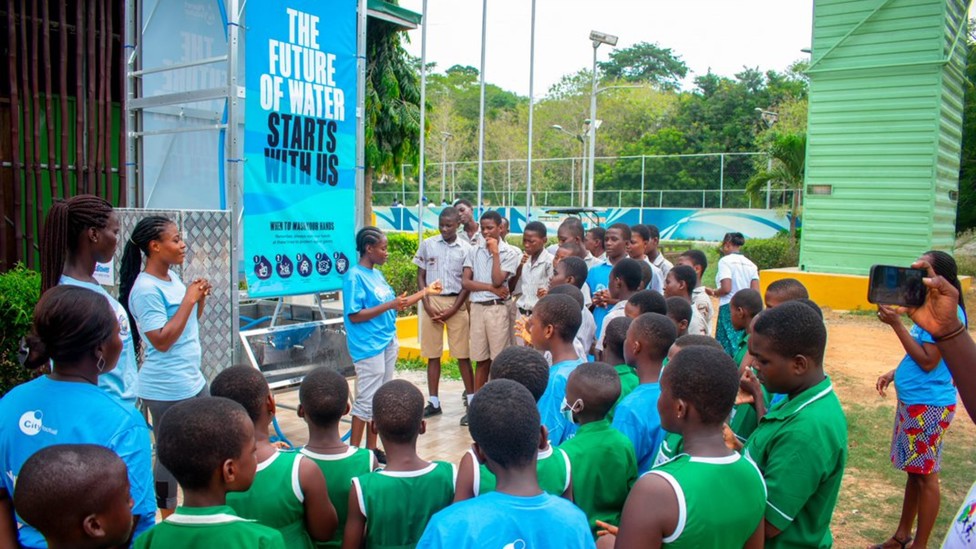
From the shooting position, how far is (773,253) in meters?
20.5

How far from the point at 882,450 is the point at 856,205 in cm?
852

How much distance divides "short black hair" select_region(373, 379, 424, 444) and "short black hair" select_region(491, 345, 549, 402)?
499mm

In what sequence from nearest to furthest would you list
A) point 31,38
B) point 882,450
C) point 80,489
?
1. point 80,489
2. point 882,450
3. point 31,38

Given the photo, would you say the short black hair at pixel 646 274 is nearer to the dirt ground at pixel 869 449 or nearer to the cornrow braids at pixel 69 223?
the dirt ground at pixel 869 449

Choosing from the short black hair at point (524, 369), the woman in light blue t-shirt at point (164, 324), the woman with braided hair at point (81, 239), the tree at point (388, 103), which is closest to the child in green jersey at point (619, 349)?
the short black hair at point (524, 369)

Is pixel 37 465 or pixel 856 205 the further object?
pixel 856 205

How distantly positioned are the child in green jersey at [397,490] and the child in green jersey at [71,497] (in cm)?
82

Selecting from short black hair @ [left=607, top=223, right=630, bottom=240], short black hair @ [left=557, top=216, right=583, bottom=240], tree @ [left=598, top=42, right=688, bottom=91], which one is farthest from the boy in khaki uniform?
tree @ [left=598, top=42, right=688, bottom=91]

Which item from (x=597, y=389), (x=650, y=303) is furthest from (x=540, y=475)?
(x=650, y=303)

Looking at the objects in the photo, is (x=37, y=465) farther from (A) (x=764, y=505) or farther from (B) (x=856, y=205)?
(B) (x=856, y=205)

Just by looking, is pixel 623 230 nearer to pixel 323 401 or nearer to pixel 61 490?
pixel 323 401

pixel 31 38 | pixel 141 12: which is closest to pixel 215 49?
pixel 141 12

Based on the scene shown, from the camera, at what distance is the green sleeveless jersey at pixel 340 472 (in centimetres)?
260

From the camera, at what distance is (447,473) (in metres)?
2.55
